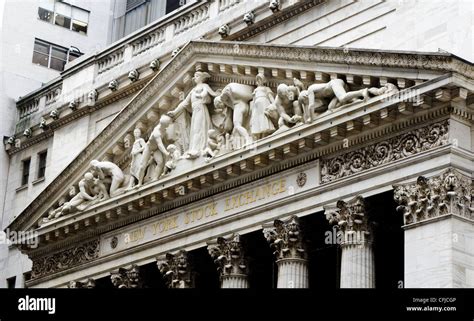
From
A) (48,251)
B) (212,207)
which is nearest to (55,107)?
(48,251)

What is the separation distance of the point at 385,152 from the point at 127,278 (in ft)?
43.0

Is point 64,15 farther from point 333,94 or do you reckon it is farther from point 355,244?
point 355,244

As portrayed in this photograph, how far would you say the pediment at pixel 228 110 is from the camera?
136 ft

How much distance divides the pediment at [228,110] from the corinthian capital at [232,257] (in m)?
2.24

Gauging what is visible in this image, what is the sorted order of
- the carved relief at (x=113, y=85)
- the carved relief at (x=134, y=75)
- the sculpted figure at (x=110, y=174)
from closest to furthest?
the sculpted figure at (x=110, y=174)
the carved relief at (x=134, y=75)
the carved relief at (x=113, y=85)

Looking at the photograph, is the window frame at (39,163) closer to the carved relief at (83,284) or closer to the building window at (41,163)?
the building window at (41,163)

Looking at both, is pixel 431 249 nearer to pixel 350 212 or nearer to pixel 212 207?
pixel 350 212

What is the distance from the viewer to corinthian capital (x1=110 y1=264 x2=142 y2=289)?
5038 centimetres

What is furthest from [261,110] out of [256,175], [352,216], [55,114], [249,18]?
[55,114]

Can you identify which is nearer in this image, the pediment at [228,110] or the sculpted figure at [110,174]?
the pediment at [228,110]

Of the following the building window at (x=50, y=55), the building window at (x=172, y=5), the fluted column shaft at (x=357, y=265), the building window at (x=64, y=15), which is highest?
the building window at (x=172, y=5)

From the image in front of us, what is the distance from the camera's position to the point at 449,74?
39594 millimetres

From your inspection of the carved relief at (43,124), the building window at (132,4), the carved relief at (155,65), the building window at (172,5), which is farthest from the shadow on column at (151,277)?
the building window at (132,4)

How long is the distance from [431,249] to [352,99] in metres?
5.79
